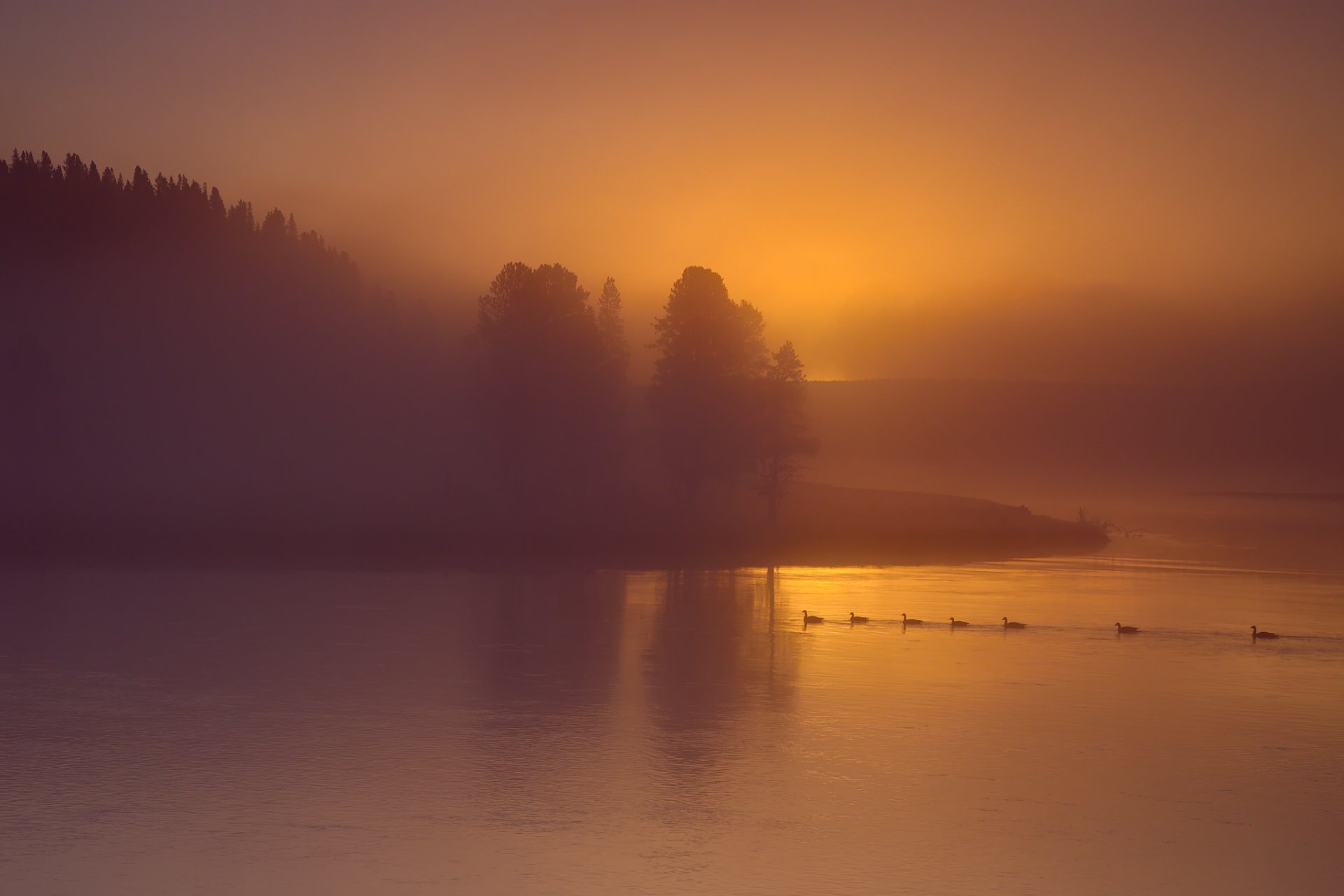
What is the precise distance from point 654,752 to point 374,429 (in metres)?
78.1

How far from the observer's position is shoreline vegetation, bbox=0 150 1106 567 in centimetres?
5750

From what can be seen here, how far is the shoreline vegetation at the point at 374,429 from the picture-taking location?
189 ft

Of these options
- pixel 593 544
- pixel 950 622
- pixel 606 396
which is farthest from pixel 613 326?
pixel 950 622

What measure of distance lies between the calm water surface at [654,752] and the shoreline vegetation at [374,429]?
21.8 metres

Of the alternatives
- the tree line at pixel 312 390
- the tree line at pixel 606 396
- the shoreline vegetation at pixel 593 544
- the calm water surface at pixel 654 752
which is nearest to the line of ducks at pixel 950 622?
the calm water surface at pixel 654 752

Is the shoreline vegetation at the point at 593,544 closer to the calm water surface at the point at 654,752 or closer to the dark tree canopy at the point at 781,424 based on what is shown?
the dark tree canopy at the point at 781,424

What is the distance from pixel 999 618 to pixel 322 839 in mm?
23549

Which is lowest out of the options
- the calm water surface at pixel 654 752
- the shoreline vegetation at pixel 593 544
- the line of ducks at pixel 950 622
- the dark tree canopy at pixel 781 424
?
the calm water surface at pixel 654 752

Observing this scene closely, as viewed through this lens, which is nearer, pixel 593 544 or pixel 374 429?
pixel 593 544

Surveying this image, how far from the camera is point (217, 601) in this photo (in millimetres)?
34406

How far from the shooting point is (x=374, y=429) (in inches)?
3629

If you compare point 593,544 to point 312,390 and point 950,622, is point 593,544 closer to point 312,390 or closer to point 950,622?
point 950,622

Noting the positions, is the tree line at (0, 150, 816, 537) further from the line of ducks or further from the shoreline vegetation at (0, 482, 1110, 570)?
the line of ducks

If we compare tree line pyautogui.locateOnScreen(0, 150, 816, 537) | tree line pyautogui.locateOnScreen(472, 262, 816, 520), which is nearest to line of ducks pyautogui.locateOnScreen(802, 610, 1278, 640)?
tree line pyautogui.locateOnScreen(0, 150, 816, 537)
